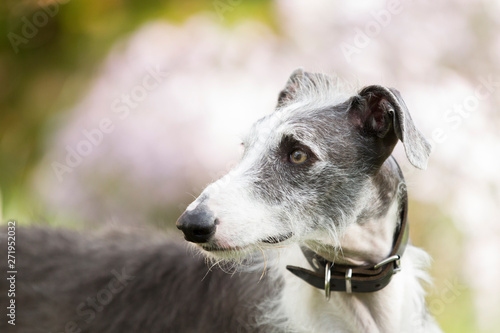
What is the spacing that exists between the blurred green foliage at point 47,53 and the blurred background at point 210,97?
2 cm

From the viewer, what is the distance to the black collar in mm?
3132

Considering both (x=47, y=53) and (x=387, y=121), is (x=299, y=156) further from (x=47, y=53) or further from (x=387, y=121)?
(x=47, y=53)

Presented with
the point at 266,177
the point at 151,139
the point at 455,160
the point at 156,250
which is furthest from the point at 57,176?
the point at 266,177

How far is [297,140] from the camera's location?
2992 millimetres

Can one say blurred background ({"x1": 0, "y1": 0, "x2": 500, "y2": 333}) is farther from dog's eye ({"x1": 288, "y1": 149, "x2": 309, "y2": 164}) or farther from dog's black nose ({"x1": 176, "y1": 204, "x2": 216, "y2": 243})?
dog's black nose ({"x1": 176, "y1": 204, "x2": 216, "y2": 243})

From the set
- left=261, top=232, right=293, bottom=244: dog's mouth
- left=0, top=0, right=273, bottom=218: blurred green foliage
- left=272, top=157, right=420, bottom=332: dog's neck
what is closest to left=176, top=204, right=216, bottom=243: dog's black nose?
left=261, top=232, right=293, bottom=244: dog's mouth

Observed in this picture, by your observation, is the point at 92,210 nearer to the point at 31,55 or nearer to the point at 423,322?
the point at 31,55

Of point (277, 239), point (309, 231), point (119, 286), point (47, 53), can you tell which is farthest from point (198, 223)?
point (47, 53)

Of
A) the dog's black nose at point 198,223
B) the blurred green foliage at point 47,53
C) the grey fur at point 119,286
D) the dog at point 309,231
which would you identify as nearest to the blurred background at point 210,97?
the blurred green foliage at point 47,53

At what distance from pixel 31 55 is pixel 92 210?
209 centimetres

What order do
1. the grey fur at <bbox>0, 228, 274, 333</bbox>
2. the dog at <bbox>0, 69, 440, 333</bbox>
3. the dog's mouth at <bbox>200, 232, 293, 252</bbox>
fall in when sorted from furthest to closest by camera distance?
the grey fur at <bbox>0, 228, 274, 333</bbox> → the dog at <bbox>0, 69, 440, 333</bbox> → the dog's mouth at <bbox>200, 232, 293, 252</bbox>

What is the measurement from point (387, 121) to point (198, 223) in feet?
3.59

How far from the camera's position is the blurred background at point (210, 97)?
6.35m

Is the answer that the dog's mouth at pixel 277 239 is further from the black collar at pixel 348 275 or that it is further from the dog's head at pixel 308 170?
the black collar at pixel 348 275
